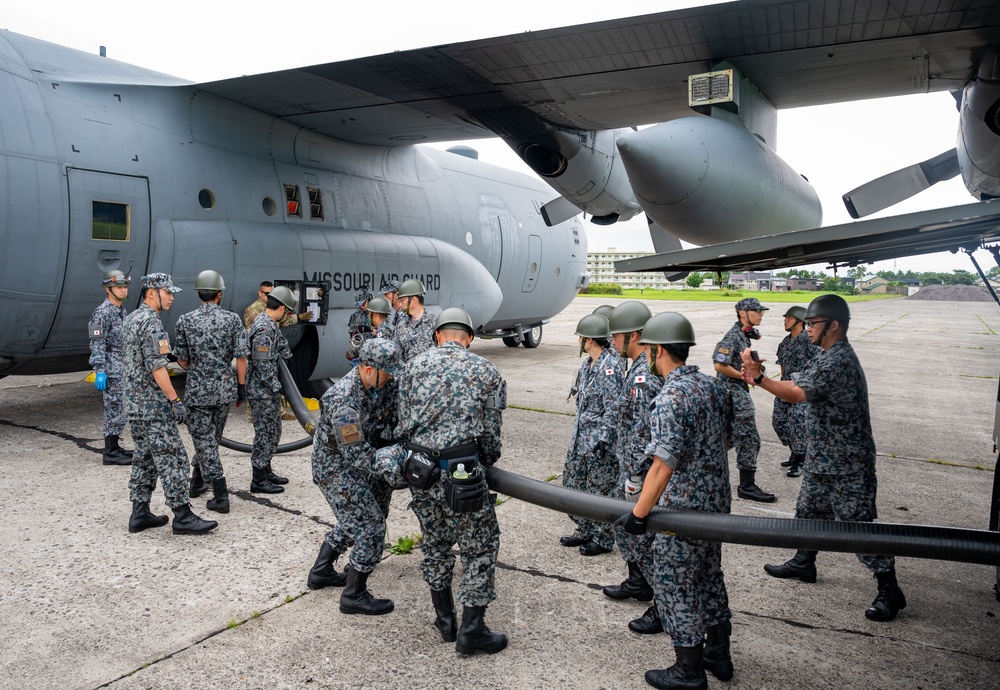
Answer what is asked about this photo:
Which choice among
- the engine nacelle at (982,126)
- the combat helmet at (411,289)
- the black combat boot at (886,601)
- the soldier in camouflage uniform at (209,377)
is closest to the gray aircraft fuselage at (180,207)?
the combat helmet at (411,289)

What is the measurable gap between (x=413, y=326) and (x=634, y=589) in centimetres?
451

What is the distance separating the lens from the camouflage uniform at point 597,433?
196 inches

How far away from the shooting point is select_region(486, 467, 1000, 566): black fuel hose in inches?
125

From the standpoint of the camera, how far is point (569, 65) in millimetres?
7629

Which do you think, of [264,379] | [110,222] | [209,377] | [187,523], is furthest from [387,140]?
[187,523]

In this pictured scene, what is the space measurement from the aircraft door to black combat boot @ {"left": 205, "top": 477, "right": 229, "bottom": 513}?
10.5 ft

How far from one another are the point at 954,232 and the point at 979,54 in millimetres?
3648

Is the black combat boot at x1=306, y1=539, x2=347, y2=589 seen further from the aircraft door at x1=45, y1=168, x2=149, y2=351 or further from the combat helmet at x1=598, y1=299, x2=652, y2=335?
the aircraft door at x1=45, y1=168, x2=149, y2=351

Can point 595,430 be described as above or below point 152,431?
above

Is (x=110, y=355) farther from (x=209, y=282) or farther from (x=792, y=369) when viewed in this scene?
(x=792, y=369)

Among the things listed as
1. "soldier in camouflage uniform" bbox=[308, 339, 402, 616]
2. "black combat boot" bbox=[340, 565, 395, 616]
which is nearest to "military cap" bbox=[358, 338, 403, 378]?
"soldier in camouflage uniform" bbox=[308, 339, 402, 616]

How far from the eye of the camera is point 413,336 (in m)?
8.04

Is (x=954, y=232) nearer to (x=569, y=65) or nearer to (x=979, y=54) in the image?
(x=979, y=54)

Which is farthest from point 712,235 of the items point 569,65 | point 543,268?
point 543,268
